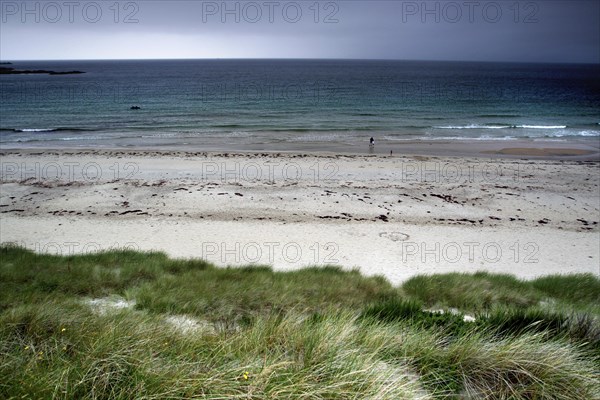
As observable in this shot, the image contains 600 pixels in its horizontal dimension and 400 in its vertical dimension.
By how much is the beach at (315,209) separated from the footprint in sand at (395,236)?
0.03 metres

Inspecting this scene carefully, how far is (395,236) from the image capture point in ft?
34.8

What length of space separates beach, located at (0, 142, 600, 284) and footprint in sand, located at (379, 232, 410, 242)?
0.11ft

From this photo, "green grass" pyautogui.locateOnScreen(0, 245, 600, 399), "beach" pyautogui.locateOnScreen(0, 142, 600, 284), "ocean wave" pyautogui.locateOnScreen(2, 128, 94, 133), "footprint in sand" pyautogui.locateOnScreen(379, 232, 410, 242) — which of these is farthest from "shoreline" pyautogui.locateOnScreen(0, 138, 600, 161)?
"green grass" pyautogui.locateOnScreen(0, 245, 600, 399)

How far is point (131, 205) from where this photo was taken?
42.0ft

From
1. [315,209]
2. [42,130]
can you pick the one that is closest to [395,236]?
[315,209]

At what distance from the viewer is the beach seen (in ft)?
31.2

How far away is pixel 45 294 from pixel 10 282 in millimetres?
975

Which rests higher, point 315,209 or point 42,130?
point 42,130

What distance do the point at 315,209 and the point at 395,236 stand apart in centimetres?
313

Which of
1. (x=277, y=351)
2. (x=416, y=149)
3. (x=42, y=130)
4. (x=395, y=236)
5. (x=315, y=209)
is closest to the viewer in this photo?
(x=277, y=351)

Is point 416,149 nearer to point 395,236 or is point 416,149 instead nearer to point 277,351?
point 395,236

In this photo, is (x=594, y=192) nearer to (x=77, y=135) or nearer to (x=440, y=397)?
(x=440, y=397)

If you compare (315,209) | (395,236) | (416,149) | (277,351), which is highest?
(416,149)

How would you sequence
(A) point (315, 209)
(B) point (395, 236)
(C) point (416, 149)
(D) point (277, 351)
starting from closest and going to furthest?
(D) point (277, 351) → (B) point (395, 236) → (A) point (315, 209) → (C) point (416, 149)
